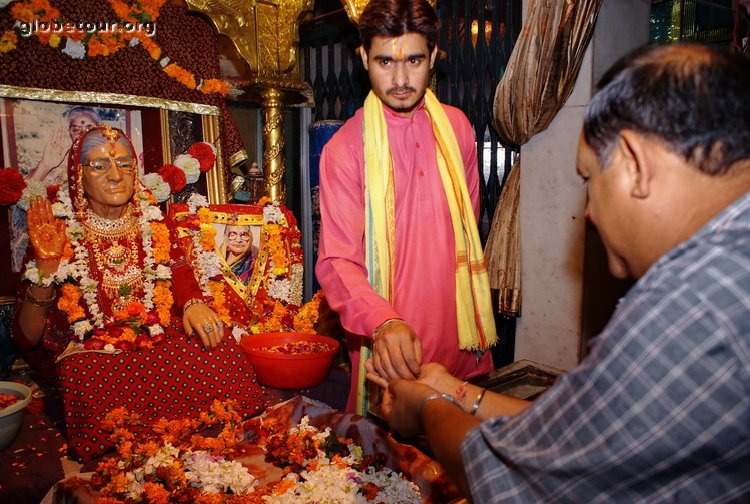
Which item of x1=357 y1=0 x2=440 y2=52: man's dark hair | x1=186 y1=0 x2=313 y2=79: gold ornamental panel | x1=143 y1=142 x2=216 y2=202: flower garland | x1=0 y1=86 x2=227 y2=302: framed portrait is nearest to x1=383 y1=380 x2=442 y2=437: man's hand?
x1=357 y1=0 x2=440 y2=52: man's dark hair

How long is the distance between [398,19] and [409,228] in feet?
2.74

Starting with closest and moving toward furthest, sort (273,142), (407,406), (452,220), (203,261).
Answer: (407,406) → (452,220) → (203,261) → (273,142)

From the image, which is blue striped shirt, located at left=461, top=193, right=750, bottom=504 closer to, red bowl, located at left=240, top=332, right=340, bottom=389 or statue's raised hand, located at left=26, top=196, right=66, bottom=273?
red bowl, located at left=240, top=332, right=340, bottom=389

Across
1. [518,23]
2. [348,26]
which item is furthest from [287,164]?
[518,23]

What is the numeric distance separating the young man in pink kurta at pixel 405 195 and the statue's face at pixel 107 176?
1.65 m

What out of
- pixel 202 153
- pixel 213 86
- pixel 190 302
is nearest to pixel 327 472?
pixel 190 302

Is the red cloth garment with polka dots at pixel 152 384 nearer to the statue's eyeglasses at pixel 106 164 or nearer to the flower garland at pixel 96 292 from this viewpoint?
the flower garland at pixel 96 292

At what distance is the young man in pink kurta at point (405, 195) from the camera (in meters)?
2.23

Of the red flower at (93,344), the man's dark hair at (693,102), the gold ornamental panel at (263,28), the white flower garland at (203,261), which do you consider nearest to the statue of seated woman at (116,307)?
the red flower at (93,344)

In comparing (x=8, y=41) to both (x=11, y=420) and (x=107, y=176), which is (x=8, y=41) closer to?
(x=107, y=176)

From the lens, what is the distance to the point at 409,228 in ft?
7.57

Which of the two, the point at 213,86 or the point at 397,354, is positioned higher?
the point at 213,86

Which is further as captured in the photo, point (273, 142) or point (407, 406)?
point (273, 142)

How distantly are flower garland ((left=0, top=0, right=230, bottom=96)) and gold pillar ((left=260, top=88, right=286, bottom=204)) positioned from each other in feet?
1.47
